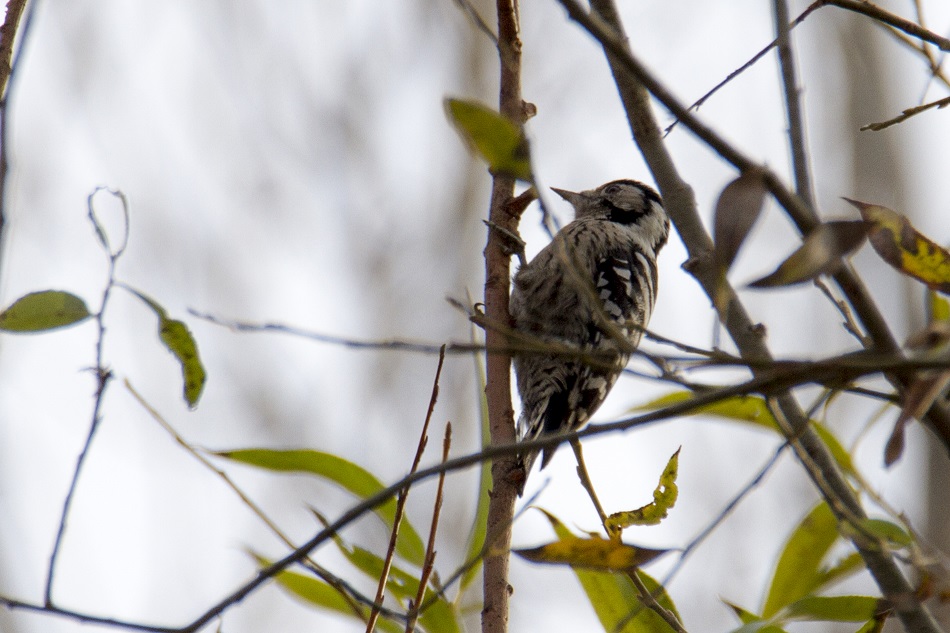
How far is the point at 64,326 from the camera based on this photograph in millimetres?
1977

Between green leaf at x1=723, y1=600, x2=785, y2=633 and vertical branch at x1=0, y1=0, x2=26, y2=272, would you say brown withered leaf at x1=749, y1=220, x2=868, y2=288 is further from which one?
vertical branch at x1=0, y1=0, x2=26, y2=272

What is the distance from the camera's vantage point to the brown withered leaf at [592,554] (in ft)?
5.52

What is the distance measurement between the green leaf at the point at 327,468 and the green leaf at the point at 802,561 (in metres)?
0.83

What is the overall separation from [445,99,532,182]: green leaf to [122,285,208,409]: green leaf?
0.92 metres

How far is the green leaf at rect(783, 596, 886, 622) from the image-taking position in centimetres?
198

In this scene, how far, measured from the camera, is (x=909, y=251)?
158cm

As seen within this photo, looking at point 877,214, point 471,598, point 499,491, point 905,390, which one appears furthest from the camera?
point 471,598

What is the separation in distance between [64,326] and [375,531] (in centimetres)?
956

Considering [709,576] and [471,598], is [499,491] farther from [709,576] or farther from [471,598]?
[709,576]

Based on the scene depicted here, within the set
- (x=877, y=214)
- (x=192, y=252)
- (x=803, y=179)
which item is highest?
(x=192, y=252)

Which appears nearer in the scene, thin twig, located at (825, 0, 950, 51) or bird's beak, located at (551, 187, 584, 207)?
thin twig, located at (825, 0, 950, 51)

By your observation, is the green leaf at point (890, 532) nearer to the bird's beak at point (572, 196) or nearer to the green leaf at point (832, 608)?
the green leaf at point (832, 608)

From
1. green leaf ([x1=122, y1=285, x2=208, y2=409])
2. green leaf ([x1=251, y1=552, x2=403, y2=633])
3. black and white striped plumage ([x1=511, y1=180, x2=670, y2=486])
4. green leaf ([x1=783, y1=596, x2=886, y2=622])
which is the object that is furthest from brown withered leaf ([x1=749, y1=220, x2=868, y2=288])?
black and white striped plumage ([x1=511, y1=180, x2=670, y2=486])

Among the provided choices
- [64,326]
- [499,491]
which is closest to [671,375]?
[64,326]
